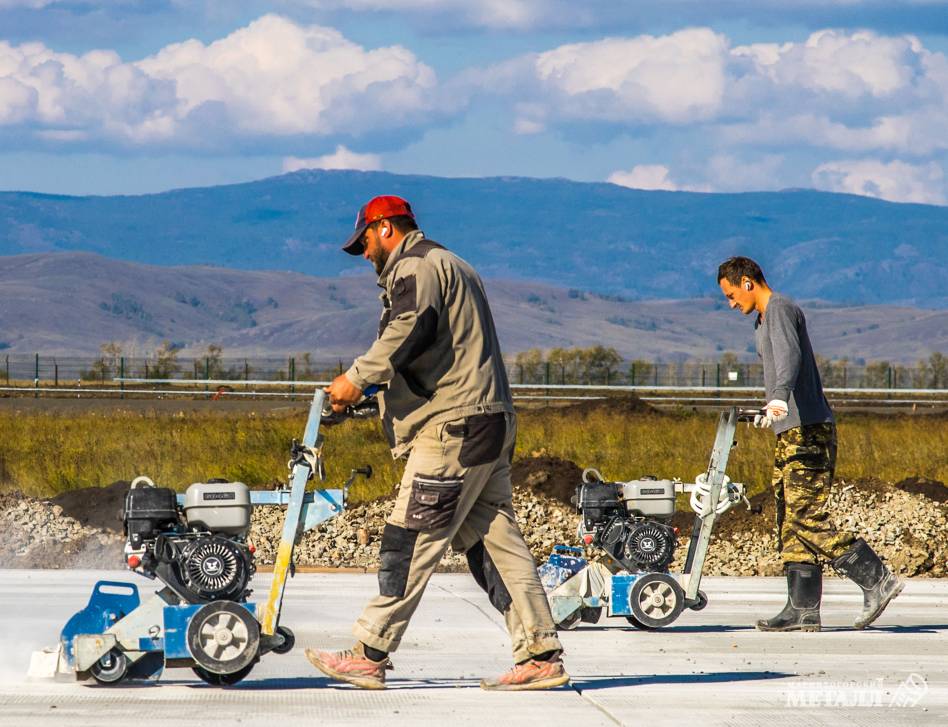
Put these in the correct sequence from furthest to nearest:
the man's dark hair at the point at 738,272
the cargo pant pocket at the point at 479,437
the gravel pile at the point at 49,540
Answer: the gravel pile at the point at 49,540 → the man's dark hair at the point at 738,272 → the cargo pant pocket at the point at 479,437

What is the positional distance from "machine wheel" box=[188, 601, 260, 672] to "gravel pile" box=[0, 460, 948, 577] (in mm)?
5961

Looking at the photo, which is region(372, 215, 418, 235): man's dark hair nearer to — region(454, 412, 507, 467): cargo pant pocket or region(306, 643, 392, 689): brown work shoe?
region(454, 412, 507, 467): cargo pant pocket

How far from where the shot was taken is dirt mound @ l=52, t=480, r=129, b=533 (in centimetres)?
1488

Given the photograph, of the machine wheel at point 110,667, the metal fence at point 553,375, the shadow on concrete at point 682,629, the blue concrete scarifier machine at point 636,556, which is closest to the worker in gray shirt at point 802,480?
the shadow on concrete at point 682,629

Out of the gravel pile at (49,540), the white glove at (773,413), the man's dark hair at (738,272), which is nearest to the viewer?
the white glove at (773,413)

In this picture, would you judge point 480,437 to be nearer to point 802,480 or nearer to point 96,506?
point 802,480

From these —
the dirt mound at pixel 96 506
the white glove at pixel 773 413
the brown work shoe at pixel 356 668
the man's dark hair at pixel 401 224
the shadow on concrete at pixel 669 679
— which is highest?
the man's dark hair at pixel 401 224

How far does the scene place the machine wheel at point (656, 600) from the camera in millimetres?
9477

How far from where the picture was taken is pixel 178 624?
291 inches

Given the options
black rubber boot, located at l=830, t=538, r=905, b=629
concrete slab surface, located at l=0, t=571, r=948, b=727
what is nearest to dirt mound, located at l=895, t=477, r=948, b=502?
concrete slab surface, located at l=0, t=571, r=948, b=727

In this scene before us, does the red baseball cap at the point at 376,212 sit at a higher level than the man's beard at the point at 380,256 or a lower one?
higher

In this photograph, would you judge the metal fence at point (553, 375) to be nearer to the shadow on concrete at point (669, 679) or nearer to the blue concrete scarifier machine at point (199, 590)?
the shadow on concrete at point (669, 679)

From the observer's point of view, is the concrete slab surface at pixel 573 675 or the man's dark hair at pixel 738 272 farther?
the man's dark hair at pixel 738 272

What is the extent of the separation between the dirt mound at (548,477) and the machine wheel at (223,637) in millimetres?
7971
